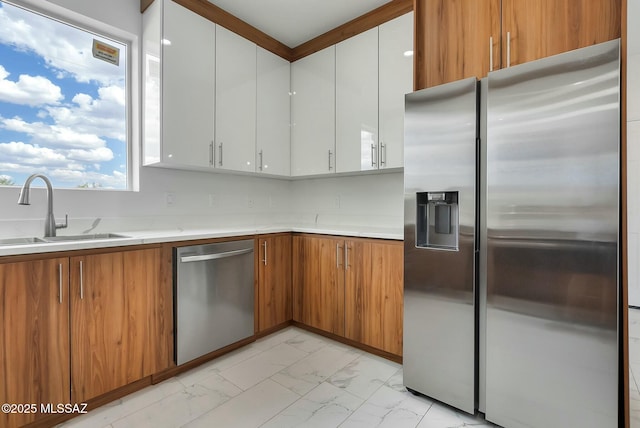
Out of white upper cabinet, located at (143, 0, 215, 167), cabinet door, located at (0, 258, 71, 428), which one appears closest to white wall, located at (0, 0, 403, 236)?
white upper cabinet, located at (143, 0, 215, 167)

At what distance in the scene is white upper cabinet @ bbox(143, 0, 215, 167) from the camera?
7.11ft

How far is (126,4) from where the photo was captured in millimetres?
2281

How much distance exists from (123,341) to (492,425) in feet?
6.57

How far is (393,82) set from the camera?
236 centimetres

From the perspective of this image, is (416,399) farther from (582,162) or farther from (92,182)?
(92,182)

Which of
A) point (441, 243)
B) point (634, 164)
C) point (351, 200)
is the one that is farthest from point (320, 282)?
point (634, 164)

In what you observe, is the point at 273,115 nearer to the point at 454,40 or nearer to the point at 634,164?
the point at 454,40

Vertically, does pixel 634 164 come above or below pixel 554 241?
above

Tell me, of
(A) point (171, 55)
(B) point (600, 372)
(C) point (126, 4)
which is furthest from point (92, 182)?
(B) point (600, 372)

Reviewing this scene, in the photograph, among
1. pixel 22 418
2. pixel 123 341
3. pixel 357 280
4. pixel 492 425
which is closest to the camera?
pixel 22 418

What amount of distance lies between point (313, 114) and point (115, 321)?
2149mm

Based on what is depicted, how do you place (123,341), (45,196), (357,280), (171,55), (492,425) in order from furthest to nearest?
(357,280) < (171,55) < (45,196) < (123,341) < (492,425)

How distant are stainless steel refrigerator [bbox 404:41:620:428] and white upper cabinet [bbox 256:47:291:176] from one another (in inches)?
55.7

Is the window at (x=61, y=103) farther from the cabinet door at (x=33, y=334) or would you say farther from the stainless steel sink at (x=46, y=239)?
the cabinet door at (x=33, y=334)
